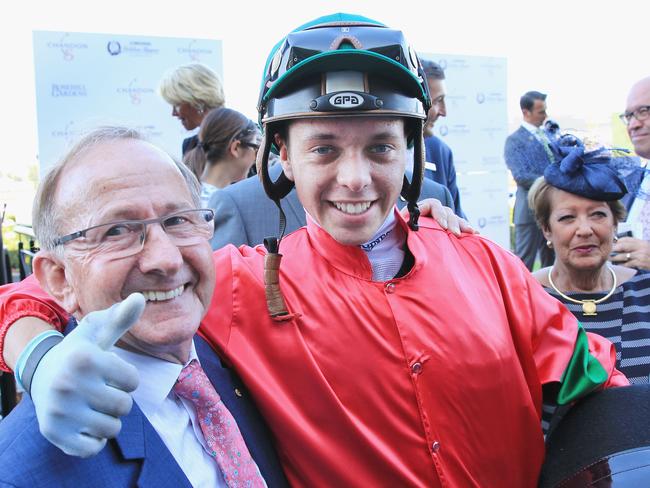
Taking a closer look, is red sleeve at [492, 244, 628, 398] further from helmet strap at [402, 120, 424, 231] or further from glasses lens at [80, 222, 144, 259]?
glasses lens at [80, 222, 144, 259]

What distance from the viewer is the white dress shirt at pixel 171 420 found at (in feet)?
4.72

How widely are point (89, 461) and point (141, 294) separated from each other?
0.35 metres

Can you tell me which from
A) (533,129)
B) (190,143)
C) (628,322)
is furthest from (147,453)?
(533,129)

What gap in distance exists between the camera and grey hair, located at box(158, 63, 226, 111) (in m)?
4.45

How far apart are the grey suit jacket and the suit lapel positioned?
1467 mm

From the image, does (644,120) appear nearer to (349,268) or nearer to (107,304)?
(349,268)

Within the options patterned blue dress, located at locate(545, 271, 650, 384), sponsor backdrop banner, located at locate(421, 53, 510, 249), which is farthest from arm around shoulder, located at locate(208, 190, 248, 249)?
sponsor backdrop banner, located at locate(421, 53, 510, 249)

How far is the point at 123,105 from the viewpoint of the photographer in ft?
18.8

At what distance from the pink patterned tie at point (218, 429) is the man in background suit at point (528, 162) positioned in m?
5.22

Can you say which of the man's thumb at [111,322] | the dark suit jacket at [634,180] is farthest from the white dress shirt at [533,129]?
the man's thumb at [111,322]

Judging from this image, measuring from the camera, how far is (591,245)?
2.73 m

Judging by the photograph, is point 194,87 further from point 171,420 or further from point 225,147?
point 171,420

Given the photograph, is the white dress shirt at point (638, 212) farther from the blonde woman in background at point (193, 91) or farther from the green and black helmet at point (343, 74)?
the blonde woman in background at point (193, 91)

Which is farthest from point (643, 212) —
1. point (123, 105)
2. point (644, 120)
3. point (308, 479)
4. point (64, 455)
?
point (123, 105)
